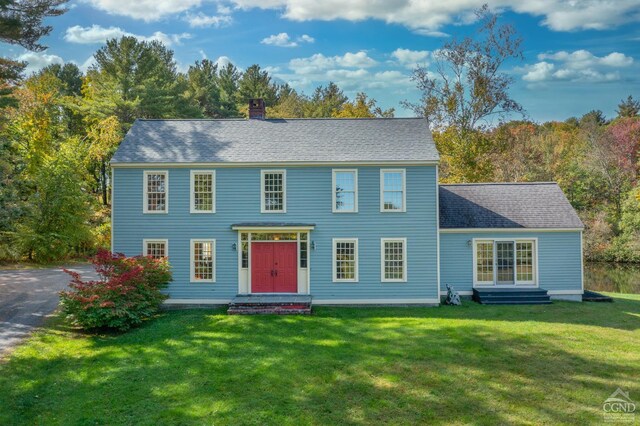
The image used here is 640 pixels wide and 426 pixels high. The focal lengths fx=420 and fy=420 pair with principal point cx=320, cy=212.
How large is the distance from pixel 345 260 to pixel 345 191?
2691mm

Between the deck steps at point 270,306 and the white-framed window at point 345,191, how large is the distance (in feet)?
12.5

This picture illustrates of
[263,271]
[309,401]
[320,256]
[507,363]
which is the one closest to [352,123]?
[320,256]

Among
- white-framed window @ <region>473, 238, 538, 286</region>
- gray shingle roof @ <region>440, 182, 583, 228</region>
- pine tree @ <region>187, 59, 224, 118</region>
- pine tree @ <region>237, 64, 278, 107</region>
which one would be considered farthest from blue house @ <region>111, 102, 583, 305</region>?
pine tree @ <region>237, 64, 278, 107</region>

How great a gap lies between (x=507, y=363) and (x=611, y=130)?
4178cm

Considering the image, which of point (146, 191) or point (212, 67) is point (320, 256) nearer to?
point (146, 191)

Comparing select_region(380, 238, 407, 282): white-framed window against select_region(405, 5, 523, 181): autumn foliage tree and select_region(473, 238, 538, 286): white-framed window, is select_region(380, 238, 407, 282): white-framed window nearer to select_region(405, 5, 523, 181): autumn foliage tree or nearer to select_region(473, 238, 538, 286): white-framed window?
select_region(473, 238, 538, 286): white-framed window

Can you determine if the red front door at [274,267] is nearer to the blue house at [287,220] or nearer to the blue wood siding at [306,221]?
the blue house at [287,220]

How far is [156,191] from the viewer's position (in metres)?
16.5

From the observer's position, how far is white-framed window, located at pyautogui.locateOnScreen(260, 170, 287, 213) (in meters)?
16.5

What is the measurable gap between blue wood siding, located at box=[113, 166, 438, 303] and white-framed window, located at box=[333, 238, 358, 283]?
19cm

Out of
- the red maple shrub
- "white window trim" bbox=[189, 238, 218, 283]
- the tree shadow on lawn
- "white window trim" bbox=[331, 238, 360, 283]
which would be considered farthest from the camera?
"white window trim" bbox=[189, 238, 218, 283]

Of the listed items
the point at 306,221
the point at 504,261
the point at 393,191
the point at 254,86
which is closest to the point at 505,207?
the point at 504,261

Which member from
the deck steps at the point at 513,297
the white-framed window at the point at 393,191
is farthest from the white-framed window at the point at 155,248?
the deck steps at the point at 513,297

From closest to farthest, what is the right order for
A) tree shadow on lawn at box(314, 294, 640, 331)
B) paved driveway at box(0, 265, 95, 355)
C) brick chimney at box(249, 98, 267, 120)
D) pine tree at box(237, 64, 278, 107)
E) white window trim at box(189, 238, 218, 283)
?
paved driveway at box(0, 265, 95, 355) < tree shadow on lawn at box(314, 294, 640, 331) < white window trim at box(189, 238, 218, 283) < brick chimney at box(249, 98, 267, 120) < pine tree at box(237, 64, 278, 107)
